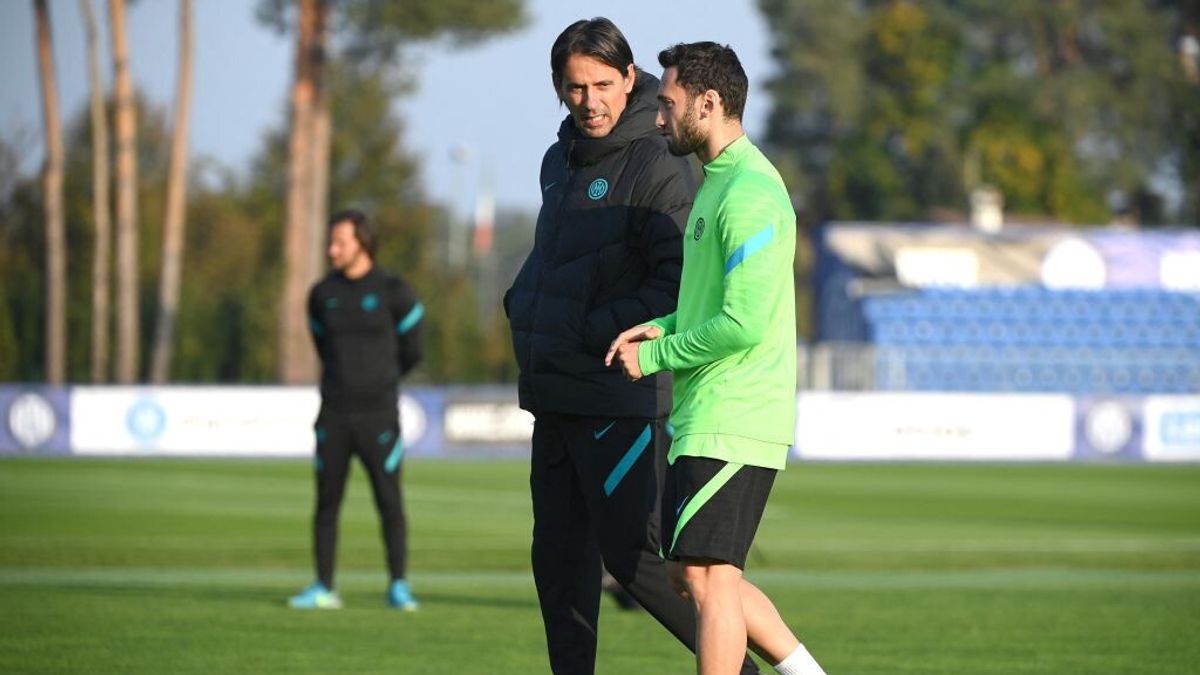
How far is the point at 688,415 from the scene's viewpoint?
20.3 feet

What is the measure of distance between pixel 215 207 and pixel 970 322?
28713 millimetres

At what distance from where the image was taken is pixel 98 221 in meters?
46.5

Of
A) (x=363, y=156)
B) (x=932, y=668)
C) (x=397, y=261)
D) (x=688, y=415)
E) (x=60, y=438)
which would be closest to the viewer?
(x=688, y=415)

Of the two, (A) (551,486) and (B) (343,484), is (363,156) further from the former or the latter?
(A) (551,486)

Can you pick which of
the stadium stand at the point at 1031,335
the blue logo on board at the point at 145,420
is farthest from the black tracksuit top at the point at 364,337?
the stadium stand at the point at 1031,335

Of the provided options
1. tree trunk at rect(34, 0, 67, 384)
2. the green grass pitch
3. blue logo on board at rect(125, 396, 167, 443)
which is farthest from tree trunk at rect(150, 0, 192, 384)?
the green grass pitch

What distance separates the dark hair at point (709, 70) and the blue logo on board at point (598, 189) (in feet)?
2.07

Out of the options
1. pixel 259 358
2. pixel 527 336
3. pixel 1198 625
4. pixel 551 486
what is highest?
pixel 527 336

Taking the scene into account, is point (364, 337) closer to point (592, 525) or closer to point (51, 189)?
point (592, 525)

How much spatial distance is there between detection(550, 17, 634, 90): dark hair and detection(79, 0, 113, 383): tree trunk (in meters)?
39.6

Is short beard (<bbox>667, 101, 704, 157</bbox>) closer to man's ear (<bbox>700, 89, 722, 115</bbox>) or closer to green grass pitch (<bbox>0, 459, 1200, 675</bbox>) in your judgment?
man's ear (<bbox>700, 89, 722, 115</bbox>)

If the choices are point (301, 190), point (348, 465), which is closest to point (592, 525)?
point (348, 465)

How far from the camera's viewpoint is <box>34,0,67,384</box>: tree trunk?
44.7m

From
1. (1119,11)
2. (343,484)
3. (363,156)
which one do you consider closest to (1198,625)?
(343,484)
